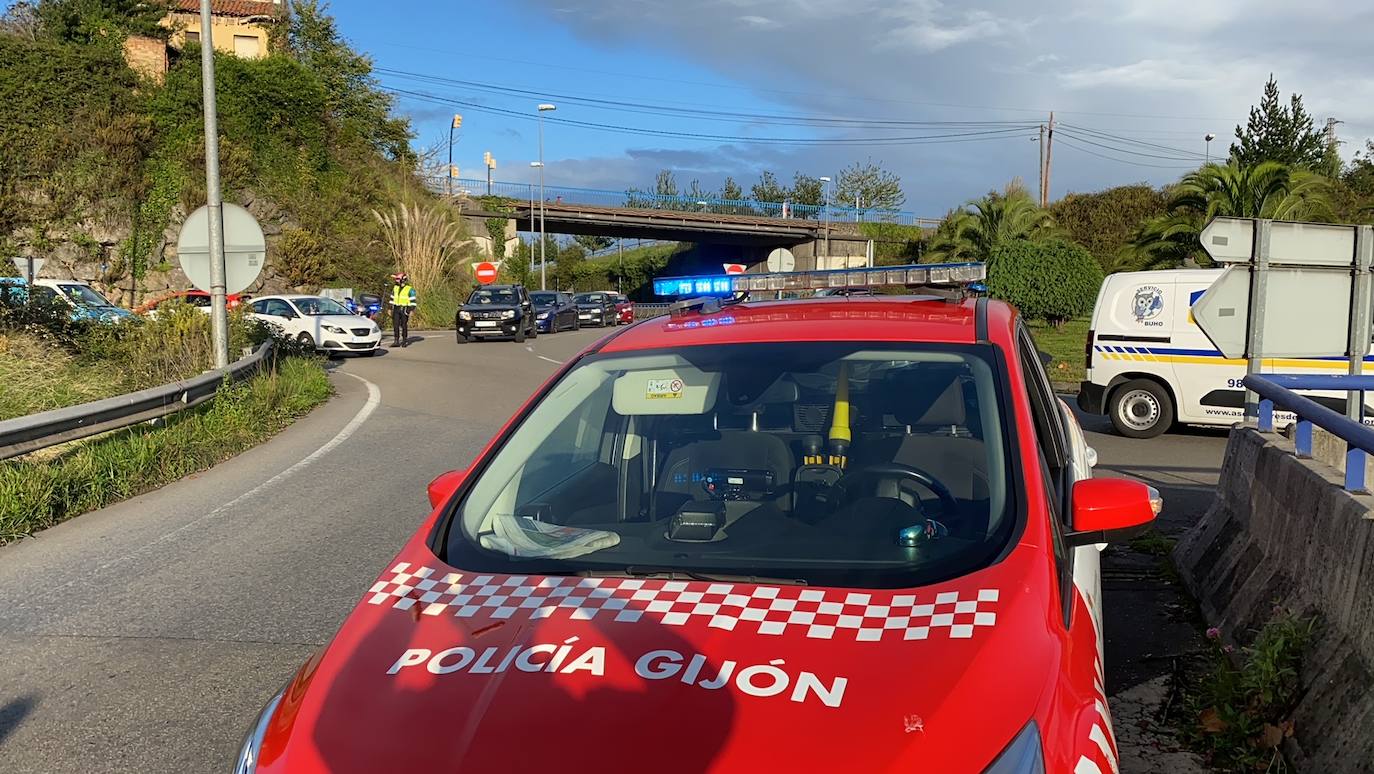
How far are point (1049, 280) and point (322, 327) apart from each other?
23.1 meters

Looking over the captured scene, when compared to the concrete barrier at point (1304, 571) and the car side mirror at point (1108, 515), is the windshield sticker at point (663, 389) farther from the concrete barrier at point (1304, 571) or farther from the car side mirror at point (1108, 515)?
the concrete barrier at point (1304, 571)

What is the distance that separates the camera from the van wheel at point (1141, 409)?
44.5 feet

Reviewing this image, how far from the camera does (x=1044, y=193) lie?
56781 mm

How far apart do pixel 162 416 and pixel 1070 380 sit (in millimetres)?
14777

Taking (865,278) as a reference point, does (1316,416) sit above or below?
below

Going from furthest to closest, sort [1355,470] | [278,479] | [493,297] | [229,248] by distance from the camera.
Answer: [493,297]
[229,248]
[278,479]
[1355,470]

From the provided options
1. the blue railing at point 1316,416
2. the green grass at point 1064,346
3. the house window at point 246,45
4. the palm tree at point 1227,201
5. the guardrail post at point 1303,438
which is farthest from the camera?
the house window at point 246,45

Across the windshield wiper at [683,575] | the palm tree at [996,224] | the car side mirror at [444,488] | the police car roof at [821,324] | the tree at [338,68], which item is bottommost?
the windshield wiper at [683,575]

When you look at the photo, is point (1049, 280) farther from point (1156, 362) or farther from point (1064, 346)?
point (1156, 362)

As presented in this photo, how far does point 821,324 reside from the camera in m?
3.68

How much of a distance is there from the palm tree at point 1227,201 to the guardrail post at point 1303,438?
26.4 meters

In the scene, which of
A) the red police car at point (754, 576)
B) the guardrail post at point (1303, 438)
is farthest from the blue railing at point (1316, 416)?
the red police car at point (754, 576)

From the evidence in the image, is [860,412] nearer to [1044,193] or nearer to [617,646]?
[617,646]

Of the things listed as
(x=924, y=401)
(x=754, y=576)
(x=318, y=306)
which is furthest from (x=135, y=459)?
(x=318, y=306)
